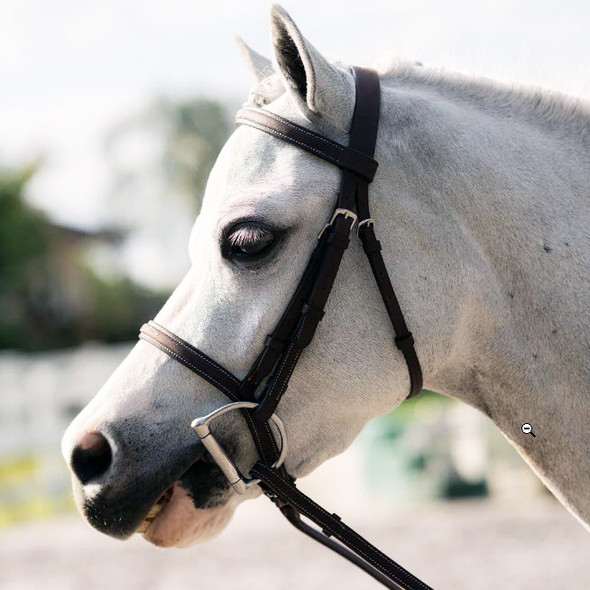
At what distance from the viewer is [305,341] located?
99.7 inches

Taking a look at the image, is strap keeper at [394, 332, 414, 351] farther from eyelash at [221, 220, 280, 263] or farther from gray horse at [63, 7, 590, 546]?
eyelash at [221, 220, 280, 263]

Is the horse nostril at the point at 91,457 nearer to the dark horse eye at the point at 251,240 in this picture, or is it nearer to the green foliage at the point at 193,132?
the dark horse eye at the point at 251,240

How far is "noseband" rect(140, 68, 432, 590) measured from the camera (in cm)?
253

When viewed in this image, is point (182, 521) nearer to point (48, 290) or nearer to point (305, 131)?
point (305, 131)

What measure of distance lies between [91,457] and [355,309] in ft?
2.99

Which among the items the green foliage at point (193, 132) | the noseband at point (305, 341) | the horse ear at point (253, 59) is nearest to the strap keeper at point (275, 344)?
the noseband at point (305, 341)

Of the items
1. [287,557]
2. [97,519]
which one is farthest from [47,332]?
[97,519]

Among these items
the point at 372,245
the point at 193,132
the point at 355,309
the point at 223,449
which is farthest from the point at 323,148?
the point at 193,132

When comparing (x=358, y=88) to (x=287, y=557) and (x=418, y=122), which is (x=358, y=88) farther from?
(x=287, y=557)

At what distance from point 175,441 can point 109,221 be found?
38.9 m

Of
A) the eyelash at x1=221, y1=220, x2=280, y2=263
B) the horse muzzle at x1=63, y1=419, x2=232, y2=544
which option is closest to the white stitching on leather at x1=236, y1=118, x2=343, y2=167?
the eyelash at x1=221, y1=220, x2=280, y2=263

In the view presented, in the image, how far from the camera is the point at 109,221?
40.3 metres

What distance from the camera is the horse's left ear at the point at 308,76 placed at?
8.18 ft

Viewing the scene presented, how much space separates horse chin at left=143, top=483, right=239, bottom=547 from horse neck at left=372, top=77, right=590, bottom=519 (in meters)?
0.82
